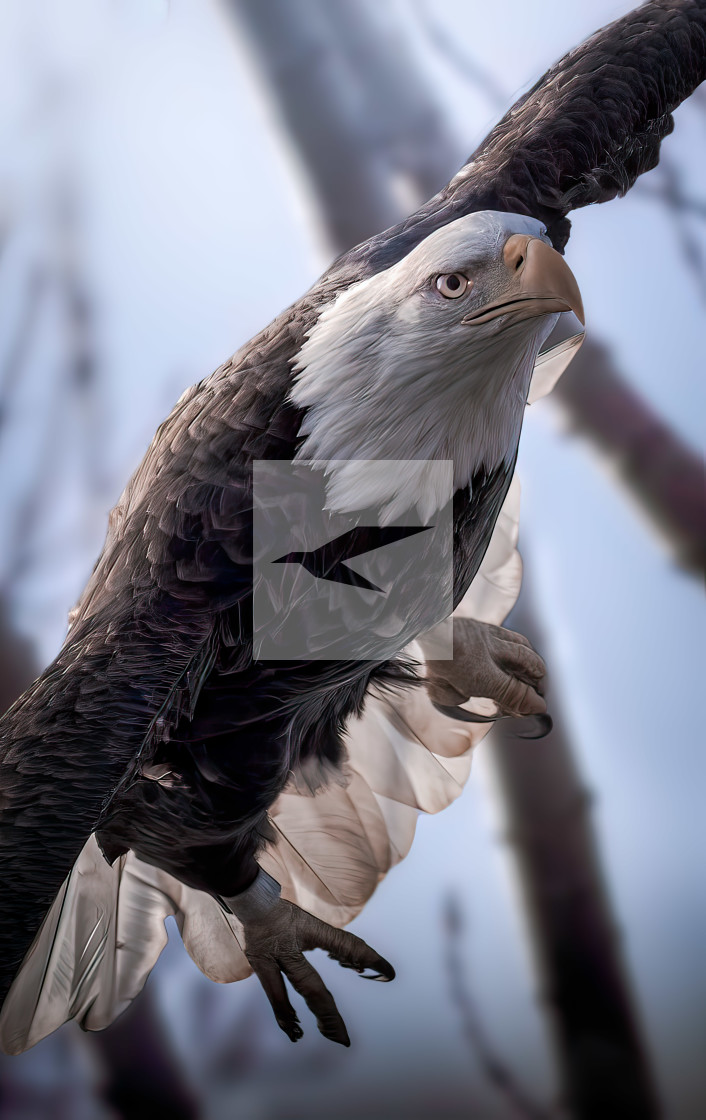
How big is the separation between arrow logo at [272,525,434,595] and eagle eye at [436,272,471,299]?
0.18m

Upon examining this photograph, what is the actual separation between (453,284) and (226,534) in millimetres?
239

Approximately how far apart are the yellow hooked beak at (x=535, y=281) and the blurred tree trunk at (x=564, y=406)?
63 cm

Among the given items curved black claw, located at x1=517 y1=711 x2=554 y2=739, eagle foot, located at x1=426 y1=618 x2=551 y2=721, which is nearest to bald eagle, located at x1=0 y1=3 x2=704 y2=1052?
eagle foot, located at x1=426 y1=618 x2=551 y2=721

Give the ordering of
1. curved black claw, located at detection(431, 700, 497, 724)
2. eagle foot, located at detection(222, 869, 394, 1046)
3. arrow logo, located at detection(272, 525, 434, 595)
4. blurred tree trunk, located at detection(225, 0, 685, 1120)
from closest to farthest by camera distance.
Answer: arrow logo, located at detection(272, 525, 434, 595) → eagle foot, located at detection(222, 869, 394, 1046) → curved black claw, located at detection(431, 700, 497, 724) → blurred tree trunk, located at detection(225, 0, 685, 1120)

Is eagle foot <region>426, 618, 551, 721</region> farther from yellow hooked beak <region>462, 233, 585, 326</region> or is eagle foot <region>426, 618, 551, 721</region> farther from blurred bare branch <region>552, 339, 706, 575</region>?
yellow hooked beak <region>462, 233, 585, 326</region>

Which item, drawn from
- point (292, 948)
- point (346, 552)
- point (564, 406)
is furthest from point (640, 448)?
point (292, 948)

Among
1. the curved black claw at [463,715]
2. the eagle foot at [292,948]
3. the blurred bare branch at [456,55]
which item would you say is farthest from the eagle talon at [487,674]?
the blurred bare branch at [456,55]

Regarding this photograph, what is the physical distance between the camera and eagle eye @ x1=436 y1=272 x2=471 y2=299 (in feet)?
1.78

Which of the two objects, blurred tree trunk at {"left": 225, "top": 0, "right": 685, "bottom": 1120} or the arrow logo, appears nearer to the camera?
the arrow logo

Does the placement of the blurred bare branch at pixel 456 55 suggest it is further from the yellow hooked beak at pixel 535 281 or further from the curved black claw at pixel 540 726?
the curved black claw at pixel 540 726


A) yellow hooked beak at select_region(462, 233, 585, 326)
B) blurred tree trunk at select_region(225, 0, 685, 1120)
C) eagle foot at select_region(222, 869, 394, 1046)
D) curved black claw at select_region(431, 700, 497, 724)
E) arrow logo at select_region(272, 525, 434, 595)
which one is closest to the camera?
yellow hooked beak at select_region(462, 233, 585, 326)

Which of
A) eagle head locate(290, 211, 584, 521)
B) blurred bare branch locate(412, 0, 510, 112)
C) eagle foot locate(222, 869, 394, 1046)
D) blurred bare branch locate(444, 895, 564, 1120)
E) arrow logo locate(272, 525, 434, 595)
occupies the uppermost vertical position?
blurred bare branch locate(412, 0, 510, 112)

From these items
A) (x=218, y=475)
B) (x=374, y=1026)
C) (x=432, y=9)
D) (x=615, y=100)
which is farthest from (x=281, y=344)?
(x=374, y=1026)

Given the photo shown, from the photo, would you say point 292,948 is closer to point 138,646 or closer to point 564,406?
point 138,646
